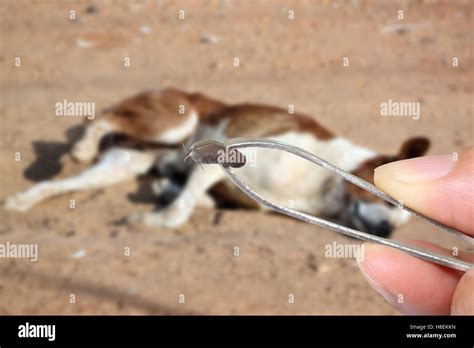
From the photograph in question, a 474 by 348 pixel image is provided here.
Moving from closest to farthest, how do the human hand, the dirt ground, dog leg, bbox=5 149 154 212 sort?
the human hand → the dirt ground → dog leg, bbox=5 149 154 212

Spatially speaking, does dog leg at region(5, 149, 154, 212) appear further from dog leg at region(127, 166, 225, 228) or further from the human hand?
the human hand

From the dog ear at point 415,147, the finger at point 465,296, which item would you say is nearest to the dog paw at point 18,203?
the dog ear at point 415,147

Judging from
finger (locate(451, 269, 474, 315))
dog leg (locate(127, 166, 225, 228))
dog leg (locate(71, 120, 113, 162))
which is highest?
dog leg (locate(71, 120, 113, 162))

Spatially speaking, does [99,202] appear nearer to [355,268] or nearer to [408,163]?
[355,268]

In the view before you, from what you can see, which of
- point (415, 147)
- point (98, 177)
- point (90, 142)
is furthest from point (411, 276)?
point (90, 142)

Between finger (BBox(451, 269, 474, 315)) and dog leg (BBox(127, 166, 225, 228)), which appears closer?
finger (BBox(451, 269, 474, 315))

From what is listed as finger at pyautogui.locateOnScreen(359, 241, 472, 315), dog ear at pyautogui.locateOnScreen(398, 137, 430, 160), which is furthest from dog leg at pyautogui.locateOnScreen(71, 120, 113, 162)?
finger at pyautogui.locateOnScreen(359, 241, 472, 315)

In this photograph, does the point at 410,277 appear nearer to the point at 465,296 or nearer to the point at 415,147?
the point at 465,296

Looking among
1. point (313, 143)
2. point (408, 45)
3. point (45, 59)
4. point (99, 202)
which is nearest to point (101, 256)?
point (99, 202)
